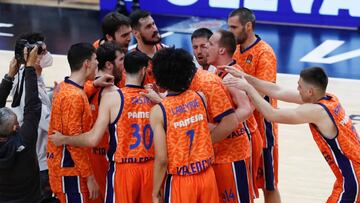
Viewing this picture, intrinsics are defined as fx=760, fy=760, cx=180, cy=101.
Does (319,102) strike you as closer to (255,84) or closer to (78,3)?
(255,84)

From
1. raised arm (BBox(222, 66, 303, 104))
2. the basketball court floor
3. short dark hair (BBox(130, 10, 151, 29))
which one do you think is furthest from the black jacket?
the basketball court floor

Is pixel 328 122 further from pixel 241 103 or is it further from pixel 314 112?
pixel 241 103

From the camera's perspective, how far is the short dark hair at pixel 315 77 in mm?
5754

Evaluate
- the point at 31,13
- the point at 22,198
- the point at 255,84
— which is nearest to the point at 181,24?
the point at 31,13

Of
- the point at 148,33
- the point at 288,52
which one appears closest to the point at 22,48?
the point at 148,33

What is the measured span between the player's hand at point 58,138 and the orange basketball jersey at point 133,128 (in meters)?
0.38

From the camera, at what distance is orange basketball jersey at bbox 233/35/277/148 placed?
6.94m

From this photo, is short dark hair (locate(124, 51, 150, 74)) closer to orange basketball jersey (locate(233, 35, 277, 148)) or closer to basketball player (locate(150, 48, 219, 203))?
basketball player (locate(150, 48, 219, 203))

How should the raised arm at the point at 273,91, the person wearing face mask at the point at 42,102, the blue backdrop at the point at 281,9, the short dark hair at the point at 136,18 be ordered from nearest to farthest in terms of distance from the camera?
the person wearing face mask at the point at 42,102, the raised arm at the point at 273,91, the short dark hair at the point at 136,18, the blue backdrop at the point at 281,9

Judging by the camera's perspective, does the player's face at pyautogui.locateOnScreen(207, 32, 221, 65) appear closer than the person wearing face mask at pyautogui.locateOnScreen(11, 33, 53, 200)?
Yes

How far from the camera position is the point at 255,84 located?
6543mm

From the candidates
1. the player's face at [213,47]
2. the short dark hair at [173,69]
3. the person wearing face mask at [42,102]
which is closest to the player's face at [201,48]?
the player's face at [213,47]

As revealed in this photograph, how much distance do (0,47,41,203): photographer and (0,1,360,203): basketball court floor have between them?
309 cm

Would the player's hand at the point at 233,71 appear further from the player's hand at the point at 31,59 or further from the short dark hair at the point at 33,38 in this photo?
the short dark hair at the point at 33,38
